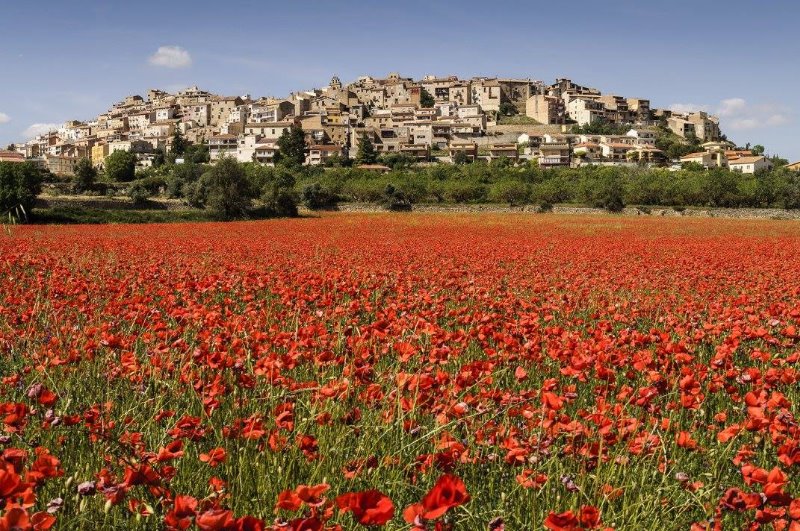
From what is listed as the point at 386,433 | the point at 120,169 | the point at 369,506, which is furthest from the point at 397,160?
the point at 369,506

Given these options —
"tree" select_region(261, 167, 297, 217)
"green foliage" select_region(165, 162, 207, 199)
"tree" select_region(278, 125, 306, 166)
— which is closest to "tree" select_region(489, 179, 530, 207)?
"tree" select_region(261, 167, 297, 217)

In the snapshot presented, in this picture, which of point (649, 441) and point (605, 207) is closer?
point (649, 441)

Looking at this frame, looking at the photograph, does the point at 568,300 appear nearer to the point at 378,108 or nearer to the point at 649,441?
the point at 649,441

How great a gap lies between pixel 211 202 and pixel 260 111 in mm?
117047

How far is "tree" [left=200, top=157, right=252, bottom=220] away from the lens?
56.8 meters

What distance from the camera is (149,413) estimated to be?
418 centimetres

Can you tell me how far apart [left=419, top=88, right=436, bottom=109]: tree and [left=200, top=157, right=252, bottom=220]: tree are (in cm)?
12794

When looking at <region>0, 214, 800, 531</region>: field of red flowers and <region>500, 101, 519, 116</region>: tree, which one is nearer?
<region>0, 214, 800, 531</region>: field of red flowers

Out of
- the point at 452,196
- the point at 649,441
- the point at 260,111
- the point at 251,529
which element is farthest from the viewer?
the point at 260,111

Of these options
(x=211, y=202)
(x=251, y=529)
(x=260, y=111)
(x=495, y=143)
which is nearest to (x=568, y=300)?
(x=251, y=529)

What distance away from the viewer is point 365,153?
13200cm

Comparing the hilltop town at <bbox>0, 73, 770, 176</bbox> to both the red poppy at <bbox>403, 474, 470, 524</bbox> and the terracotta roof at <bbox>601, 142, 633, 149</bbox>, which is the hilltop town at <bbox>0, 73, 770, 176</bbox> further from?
the red poppy at <bbox>403, 474, 470, 524</bbox>

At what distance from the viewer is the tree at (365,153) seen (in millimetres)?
130750

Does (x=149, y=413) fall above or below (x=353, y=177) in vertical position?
below
